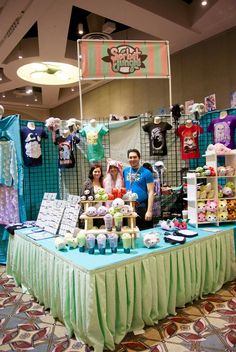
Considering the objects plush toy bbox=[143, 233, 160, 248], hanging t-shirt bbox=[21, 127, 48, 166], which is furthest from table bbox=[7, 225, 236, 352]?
hanging t-shirt bbox=[21, 127, 48, 166]

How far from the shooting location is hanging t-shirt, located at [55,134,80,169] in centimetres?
370

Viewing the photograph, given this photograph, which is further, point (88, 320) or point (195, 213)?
point (195, 213)

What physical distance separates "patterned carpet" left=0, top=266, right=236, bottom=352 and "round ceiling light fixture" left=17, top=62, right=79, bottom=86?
5.66m

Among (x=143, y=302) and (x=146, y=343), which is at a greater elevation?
(x=143, y=302)

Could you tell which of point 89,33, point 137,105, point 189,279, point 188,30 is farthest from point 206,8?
point 189,279

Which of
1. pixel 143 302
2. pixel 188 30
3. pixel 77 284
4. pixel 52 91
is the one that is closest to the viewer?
pixel 77 284

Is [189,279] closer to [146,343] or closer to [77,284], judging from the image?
[146,343]

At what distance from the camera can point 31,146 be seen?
360 cm

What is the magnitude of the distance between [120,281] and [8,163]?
7.79ft

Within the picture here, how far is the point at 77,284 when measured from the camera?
6.31 ft

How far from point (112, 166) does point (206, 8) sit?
137 inches

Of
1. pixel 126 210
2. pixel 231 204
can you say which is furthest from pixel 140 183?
pixel 231 204

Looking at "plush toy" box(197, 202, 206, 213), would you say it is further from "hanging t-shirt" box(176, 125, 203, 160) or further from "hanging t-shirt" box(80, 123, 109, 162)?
"hanging t-shirt" box(80, 123, 109, 162)

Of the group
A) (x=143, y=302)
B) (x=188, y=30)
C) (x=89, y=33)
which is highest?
(x=89, y=33)
